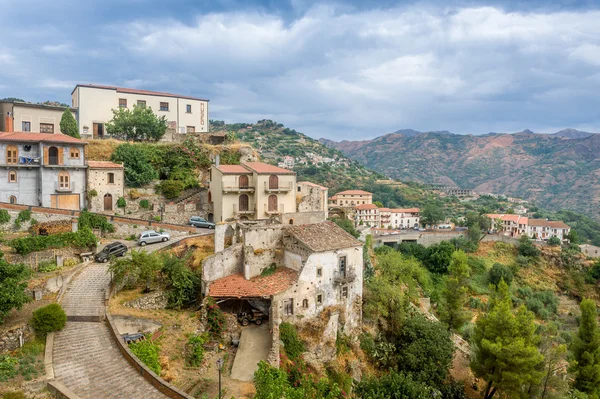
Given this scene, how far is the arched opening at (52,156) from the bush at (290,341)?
→ 2775 cm

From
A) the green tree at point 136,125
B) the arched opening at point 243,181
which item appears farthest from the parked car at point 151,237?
the green tree at point 136,125

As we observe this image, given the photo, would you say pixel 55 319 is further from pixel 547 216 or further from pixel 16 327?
pixel 547 216

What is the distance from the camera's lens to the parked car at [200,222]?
39.8 meters

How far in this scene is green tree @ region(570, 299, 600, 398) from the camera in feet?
96.7

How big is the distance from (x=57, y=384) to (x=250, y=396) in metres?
8.03

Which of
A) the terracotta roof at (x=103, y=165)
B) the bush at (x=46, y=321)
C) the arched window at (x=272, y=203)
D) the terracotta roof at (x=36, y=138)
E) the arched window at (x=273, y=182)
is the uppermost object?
the terracotta roof at (x=36, y=138)

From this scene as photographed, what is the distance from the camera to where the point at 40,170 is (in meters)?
36.8

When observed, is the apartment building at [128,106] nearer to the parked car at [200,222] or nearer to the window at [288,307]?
the parked car at [200,222]

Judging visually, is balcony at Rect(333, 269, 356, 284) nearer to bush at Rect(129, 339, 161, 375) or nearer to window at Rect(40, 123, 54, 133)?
bush at Rect(129, 339, 161, 375)

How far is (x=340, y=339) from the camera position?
27594 mm

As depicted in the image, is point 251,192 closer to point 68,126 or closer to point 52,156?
point 52,156

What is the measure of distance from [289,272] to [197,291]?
615cm

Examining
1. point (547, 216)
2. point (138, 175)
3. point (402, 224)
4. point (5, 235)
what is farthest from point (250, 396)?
point (547, 216)

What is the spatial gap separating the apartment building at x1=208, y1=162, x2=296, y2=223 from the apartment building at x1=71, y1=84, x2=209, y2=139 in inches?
856
